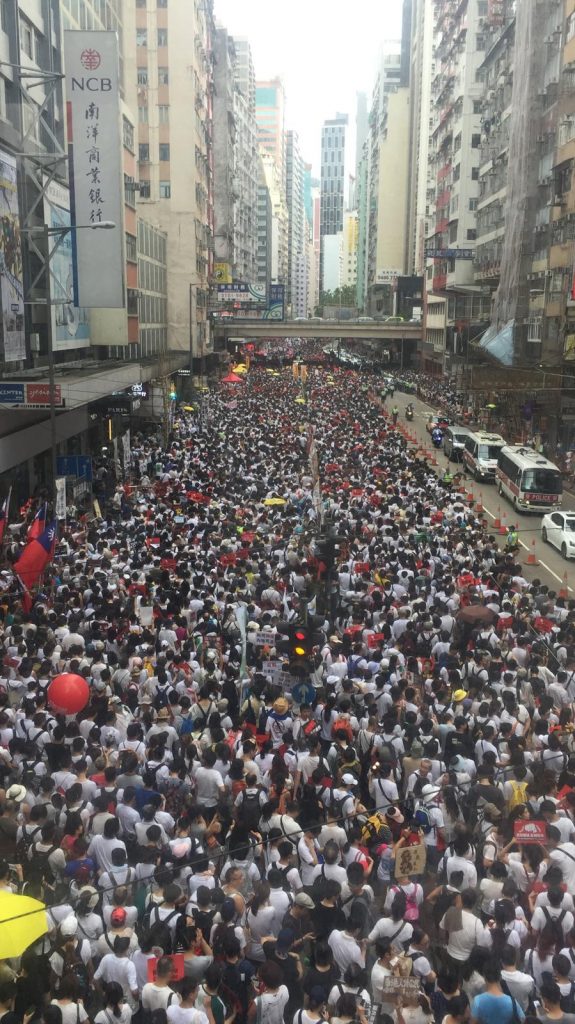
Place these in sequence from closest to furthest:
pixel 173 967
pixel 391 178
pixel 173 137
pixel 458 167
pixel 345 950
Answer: pixel 173 967, pixel 345 950, pixel 173 137, pixel 458 167, pixel 391 178

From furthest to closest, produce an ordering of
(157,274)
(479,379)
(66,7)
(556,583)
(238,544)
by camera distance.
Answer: (157,274) → (479,379) → (66,7) → (556,583) → (238,544)

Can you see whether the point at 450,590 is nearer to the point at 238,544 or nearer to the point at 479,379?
the point at 238,544

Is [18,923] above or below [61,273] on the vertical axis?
below

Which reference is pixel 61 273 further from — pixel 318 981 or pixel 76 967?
pixel 318 981

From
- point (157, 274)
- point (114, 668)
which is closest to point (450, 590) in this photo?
point (114, 668)

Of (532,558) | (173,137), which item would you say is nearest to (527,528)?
(532,558)

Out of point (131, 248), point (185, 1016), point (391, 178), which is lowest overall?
point (185, 1016)

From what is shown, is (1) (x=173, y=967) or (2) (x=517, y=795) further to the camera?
(2) (x=517, y=795)

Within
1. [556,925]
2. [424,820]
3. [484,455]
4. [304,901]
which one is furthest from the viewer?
[484,455]
